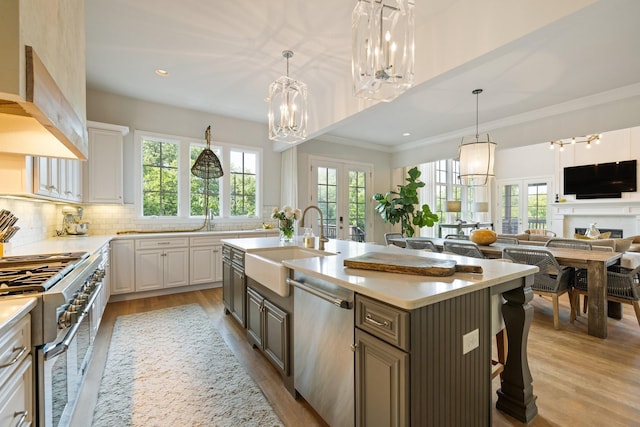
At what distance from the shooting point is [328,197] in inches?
244

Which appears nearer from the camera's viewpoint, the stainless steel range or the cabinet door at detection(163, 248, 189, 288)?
the stainless steel range

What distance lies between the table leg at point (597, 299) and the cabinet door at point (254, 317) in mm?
3258

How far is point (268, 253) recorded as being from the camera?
9.23 ft

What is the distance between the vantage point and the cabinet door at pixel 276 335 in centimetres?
194

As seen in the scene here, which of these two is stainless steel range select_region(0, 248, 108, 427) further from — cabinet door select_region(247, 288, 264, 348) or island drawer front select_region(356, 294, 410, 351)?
island drawer front select_region(356, 294, 410, 351)

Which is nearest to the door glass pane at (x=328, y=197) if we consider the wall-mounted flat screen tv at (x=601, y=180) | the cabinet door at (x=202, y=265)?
the cabinet door at (x=202, y=265)

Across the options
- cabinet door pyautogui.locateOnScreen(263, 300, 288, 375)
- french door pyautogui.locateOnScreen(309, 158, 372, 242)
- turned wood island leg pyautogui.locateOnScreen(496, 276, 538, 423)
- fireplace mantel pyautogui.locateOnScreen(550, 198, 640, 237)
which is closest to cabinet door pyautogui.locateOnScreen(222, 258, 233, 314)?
cabinet door pyautogui.locateOnScreen(263, 300, 288, 375)

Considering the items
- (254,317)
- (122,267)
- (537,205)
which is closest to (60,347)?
(254,317)

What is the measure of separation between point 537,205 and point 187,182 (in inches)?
392

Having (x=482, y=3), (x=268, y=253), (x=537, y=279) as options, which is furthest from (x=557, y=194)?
(x=268, y=253)

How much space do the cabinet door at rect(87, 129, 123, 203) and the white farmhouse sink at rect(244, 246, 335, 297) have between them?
270 cm

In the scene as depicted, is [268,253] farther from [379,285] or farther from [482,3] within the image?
[482,3]

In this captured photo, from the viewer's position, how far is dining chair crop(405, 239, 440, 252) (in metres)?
4.13

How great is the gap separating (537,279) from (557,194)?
6674 mm
